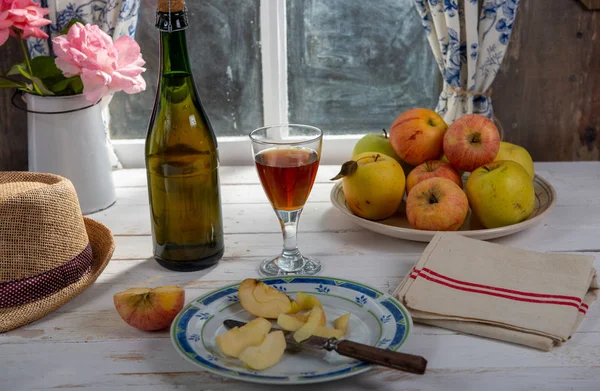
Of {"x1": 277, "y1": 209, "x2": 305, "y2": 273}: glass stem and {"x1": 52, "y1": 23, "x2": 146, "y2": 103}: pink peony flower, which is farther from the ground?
{"x1": 52, "y1": 23, "x2": 146, "y2": 103}: pink peony flower

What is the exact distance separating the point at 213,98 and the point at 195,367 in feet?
3.29

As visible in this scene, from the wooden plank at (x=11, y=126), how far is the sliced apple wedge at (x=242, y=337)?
1.04 metres

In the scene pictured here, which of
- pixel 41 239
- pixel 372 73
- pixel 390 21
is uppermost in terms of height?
pixel 390 21

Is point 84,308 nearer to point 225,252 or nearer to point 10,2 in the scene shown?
point 225,252

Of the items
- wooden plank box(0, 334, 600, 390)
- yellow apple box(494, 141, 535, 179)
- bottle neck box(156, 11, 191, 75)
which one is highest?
bottle neck box(156, 11, 191, 75)

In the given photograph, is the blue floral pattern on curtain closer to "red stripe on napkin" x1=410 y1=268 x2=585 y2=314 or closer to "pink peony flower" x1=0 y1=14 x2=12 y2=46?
"pink peony flower" x1=0 y1=14 x2=12 y2=46

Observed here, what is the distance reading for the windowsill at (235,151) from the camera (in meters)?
1.67

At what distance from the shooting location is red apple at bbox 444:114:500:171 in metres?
1.19

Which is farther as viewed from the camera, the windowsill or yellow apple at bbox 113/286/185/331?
the windowsill

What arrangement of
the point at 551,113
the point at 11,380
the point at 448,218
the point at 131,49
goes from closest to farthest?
1. the point at 11,380
2. the point at 448,218
3. the point at 131,49
4. the point at 551,113

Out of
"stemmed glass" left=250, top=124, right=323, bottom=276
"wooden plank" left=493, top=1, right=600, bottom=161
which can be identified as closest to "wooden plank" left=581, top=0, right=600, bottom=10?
"wooden plank" left=493, top=1, right=600, bottom=161

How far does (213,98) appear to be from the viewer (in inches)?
67.1

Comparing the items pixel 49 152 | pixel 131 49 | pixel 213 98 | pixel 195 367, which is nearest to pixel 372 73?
pixel 213 98

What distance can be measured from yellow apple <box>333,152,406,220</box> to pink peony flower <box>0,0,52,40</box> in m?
0.59
